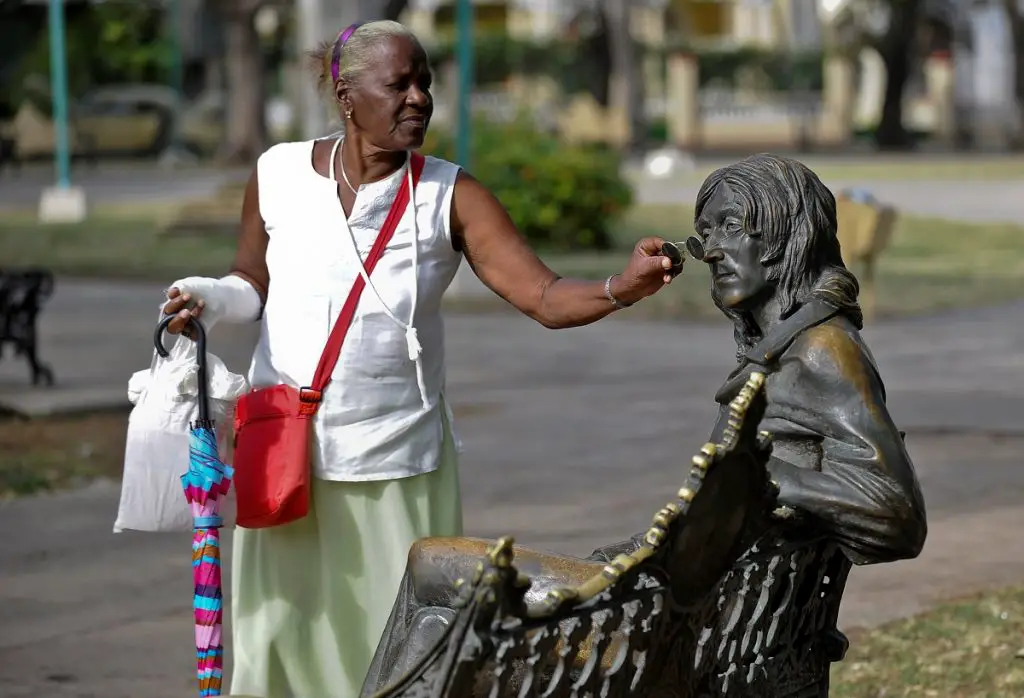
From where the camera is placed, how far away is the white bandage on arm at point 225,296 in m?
4.22

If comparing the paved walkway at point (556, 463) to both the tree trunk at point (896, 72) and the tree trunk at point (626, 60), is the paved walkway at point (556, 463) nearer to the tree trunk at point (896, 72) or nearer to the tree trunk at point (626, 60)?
the tree trunk at point (626, 60)

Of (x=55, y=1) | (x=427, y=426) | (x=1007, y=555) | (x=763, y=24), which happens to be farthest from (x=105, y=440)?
(x=763, y=24)

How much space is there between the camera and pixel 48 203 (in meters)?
25.4

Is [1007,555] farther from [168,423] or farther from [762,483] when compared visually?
[762,483]

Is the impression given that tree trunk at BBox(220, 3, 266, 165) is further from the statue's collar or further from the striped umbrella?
the statue's collar

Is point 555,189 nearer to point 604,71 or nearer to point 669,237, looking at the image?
point 669,237

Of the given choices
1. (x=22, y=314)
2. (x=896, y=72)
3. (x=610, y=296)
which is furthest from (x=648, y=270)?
(x=896, y=72)

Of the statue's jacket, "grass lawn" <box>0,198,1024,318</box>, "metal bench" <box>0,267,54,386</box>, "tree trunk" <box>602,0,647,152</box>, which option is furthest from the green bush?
"tree trunk" <box>602,0,647,152</box>

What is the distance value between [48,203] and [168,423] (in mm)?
22091

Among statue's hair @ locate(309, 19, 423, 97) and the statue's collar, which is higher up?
statue's hair @ locate(309, 19, 423, 97)

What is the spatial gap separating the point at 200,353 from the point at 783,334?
1.51m

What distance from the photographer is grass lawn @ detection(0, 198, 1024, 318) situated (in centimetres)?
1611

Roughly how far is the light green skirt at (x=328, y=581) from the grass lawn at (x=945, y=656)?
153 centimetres

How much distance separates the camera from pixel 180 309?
4.19 metres
